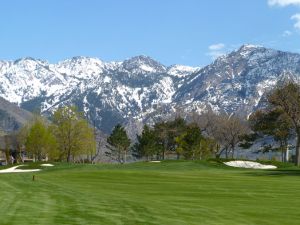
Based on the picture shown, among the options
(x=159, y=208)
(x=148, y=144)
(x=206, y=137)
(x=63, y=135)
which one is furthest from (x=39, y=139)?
(x=159, y=208)

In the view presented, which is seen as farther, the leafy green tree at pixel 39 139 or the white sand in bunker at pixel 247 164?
the leafy green tree at pixel 39 139

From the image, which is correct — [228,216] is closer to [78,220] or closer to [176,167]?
[78,220]

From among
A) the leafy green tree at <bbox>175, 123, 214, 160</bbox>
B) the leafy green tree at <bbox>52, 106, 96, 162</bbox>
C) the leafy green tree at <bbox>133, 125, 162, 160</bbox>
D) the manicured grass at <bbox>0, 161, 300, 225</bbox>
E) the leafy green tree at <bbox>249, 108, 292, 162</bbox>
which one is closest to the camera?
the manicured grass at <bbox>0, 161, 300, 225</bbox>

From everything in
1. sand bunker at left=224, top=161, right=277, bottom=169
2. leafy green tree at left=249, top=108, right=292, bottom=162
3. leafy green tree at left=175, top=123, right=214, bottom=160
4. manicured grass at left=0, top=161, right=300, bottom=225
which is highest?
leafy green tree at left=249, top=108, right=292, bottom=162

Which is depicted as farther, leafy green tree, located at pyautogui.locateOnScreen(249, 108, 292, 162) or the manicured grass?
leafy green tree, located at pyautogui.locateOnScreen(249, 108, 292, 162)

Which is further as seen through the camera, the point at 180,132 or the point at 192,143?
the point at 180,132

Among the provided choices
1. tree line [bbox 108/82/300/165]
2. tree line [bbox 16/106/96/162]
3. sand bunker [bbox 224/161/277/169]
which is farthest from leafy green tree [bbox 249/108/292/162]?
tree line [bbox 16/106/96/162]

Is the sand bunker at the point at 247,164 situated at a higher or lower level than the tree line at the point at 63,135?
lower

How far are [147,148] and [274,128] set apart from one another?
39.8 metres

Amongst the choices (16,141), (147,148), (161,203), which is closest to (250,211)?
(161,203)

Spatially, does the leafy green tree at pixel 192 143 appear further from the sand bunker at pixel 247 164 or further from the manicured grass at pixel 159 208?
the manicured grass at pixel 159 208

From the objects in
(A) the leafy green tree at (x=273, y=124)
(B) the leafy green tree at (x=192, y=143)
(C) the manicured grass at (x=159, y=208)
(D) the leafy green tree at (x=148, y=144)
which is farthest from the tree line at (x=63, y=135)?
(C) the manicured grass at (x=159, y=208)

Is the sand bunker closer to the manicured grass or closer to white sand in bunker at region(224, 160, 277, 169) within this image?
white sand in bunker at region(224, 160, 277, 169)

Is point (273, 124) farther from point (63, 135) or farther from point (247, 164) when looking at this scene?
point (63, 135)
